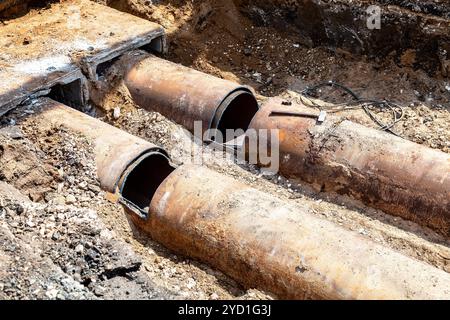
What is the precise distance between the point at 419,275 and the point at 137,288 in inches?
95.3

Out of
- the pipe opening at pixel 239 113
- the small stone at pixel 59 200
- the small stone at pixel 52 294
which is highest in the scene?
the pipe opening at pixel 239 113

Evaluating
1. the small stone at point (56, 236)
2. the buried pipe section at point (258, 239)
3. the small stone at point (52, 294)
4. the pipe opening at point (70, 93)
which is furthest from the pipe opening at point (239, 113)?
the small stone at point (52, 294)

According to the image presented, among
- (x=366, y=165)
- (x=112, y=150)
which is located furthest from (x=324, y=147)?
(x=112, y=150)

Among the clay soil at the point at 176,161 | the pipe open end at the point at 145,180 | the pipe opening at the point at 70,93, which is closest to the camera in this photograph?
the clay soil at the point at 176,161

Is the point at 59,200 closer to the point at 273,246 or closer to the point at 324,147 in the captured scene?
the point at 273,246

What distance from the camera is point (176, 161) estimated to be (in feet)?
22.4

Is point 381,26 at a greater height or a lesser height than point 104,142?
greater

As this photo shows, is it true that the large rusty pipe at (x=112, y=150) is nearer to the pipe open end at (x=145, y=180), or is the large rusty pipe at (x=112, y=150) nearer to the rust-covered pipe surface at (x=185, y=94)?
the pipe open end at (x=145, y=180)

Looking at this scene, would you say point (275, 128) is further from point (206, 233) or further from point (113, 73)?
point (113, 73)

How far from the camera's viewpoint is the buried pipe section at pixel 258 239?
448 cm

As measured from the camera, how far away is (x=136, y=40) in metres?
7.87

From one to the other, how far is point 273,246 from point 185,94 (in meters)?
2.93

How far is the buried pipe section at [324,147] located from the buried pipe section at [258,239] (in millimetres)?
668
